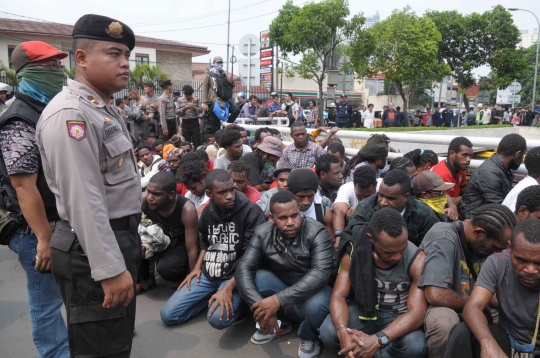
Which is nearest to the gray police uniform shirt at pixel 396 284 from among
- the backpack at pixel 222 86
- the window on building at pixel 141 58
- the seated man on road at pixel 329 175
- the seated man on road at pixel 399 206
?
the seated man on road at pixel 399 206

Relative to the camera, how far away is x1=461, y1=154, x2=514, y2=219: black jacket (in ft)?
13.2

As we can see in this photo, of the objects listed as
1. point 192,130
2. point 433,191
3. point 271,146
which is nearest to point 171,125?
point 192,130

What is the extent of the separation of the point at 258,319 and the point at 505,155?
2.81 meters

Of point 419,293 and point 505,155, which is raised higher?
point 505,155

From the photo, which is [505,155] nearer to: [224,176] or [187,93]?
[224,176]

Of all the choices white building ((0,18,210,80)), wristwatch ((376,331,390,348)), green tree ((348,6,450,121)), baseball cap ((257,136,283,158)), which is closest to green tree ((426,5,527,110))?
green tree ((348,6,450,121))

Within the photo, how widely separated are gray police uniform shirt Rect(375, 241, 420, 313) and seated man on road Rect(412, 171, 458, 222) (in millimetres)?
1158

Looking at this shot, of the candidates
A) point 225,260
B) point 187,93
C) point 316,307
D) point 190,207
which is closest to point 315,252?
point 316,307

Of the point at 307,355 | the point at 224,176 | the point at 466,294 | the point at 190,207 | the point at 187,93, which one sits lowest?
the point at 307,355

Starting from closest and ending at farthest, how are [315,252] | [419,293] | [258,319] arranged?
1. [419,293]
2. [258,319]
3. [315,252]

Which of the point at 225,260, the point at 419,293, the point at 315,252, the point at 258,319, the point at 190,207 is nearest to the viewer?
the point at 419,293

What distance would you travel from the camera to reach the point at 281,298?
3.07m

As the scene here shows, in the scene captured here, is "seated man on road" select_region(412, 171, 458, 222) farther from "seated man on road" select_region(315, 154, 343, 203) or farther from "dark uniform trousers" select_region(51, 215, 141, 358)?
"dark uniform trousers" select_region(51, 215, 141, 358)

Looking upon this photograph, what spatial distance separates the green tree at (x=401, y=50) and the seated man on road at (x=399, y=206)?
17.9 metres
